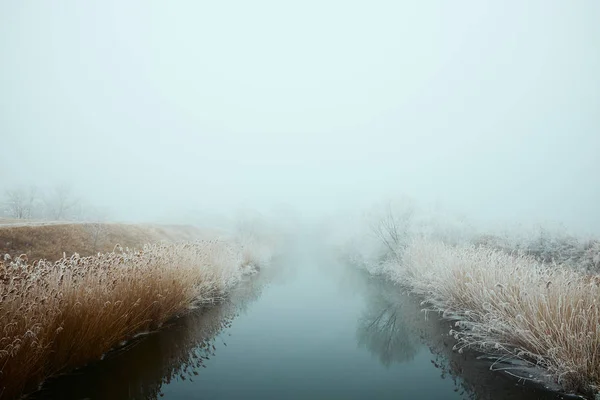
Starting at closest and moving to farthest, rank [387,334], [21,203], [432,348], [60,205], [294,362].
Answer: [294,362] < [432,348] < [387,334] < [21,203] < [60,205]

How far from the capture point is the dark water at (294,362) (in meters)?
5.41

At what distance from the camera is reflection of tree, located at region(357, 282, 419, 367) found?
302 inches

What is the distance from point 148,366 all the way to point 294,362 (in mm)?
3216

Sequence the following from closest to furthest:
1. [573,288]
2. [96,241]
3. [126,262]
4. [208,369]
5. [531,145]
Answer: [573,288], [208,369], [126,262], [96,241], [531,145]

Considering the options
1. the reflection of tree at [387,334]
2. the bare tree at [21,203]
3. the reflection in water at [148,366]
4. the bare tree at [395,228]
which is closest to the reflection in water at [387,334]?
the reflection of tree at [387,334]

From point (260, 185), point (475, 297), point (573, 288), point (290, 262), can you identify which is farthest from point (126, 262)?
point (260, 185)

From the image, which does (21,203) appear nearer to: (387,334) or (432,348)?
(387,334)

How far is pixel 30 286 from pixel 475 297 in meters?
9.76

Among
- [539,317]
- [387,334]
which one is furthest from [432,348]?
[539,317]

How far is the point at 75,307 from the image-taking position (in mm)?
5207

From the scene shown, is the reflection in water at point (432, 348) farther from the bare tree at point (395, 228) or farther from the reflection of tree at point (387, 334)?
the bare tree at point (395, 228)

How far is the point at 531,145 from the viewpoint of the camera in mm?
107125

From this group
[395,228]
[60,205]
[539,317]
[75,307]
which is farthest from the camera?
[60,205]

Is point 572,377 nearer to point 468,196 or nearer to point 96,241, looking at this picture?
point 96,241
